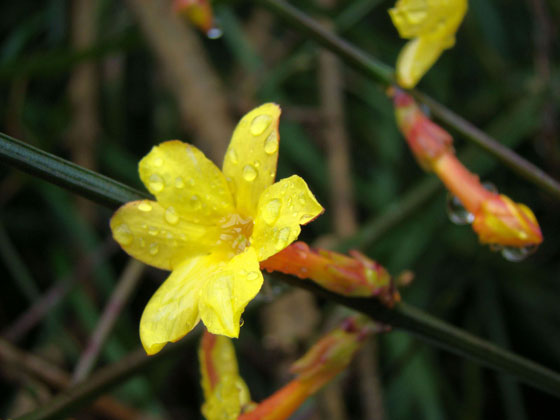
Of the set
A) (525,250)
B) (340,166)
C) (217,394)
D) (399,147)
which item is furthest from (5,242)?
(525,250)

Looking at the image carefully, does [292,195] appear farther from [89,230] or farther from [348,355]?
[89,230]

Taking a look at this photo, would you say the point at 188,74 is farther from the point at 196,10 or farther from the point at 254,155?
the point at 254,155

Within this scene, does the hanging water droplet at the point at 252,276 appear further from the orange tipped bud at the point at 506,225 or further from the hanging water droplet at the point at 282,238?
the orange tipped bud at the point at 506,225

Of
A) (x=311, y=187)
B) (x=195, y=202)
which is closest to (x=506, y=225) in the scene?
(x=195, y=202)

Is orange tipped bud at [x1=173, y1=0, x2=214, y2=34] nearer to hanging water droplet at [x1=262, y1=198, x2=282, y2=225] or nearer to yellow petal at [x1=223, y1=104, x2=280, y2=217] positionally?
yellow petal at [x1=223, y1=104, x2=280, y2=217]

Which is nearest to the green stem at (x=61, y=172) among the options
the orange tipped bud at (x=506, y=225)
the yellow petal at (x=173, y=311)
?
the yellow petal at (x=173, y=311)

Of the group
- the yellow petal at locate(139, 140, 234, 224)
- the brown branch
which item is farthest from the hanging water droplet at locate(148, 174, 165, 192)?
the brown branch
